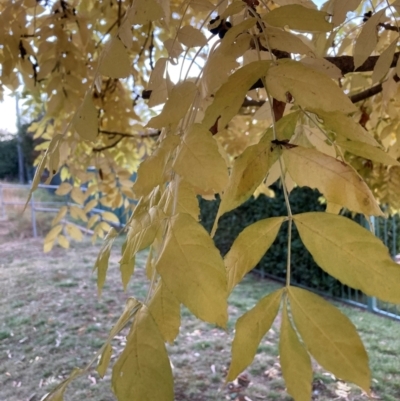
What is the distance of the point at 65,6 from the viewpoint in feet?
4.36

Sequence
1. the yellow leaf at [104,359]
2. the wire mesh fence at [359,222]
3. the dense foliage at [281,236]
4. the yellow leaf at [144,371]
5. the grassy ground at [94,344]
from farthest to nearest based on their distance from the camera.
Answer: the dense foliage at [281,236] → the wire mesh fence at [359,222] → the grassy ground at [94,344] → the yellow leaf at [104,359] → the yellow leaf at [144,371]

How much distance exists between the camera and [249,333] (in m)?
0.36

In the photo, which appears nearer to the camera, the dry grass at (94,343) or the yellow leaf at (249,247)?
the yellow leaf at (249,247)

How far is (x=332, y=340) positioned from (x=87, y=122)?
34 centimetres

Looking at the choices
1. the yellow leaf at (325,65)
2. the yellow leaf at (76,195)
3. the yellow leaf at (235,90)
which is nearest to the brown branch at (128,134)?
the yellow leaf at (76,195)

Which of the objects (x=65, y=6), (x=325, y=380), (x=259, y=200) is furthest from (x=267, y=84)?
(x=259, y=200)

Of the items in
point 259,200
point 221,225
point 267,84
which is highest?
point 267,84

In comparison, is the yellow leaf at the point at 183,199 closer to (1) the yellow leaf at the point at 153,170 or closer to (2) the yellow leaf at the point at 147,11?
(1) the yellow leaf at the point at 153,170

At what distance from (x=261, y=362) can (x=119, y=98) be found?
197cm

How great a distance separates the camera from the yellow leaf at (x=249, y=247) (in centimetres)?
38

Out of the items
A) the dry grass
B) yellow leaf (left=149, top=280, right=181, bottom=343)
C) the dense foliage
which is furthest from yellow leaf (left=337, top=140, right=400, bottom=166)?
the dense foliage

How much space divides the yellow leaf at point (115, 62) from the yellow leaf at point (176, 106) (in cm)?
8

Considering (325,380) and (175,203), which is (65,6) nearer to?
(175,203)

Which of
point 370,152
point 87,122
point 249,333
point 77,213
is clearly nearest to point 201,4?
point 87,122
